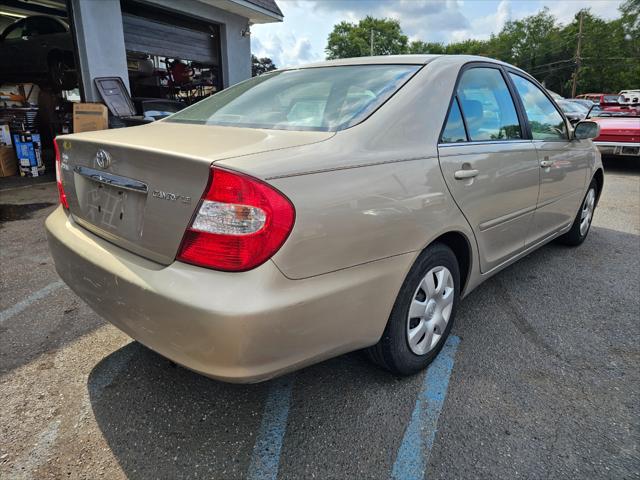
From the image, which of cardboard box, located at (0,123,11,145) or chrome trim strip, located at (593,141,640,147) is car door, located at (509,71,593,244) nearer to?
chrome trim strip, located at (593,141,640,147)

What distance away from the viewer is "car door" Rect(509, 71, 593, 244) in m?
3.15

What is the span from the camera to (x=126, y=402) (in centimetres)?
209

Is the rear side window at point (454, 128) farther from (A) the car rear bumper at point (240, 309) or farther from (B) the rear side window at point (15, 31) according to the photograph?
(B) the rear side window at point (15, 31)

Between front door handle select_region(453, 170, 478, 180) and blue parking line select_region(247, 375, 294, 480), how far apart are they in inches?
51.6

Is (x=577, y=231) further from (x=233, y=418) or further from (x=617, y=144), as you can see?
(x=617, y=144)

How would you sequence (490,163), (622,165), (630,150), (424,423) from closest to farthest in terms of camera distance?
1. (424,423)
2. (490,163)
3. (630,150)
4. (622,165)

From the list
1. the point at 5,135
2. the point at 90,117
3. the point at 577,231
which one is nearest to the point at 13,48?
the point at 5,135

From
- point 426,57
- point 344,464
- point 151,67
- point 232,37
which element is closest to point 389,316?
point 344,464

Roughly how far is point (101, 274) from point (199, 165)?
70 centimetres

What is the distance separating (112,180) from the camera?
1.85 m

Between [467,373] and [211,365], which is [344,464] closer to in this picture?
[211,365]

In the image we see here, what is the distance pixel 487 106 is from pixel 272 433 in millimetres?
2177

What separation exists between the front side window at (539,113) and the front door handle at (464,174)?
1.06 metres

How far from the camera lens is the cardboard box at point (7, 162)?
766 centimetres
